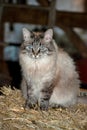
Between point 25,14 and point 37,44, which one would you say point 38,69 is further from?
point 25,14

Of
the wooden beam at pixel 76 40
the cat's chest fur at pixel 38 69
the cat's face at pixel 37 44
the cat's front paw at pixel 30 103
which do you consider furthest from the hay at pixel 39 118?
the wooden beam at pixel 76 40

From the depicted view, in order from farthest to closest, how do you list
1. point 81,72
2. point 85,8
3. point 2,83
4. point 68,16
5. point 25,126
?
point 85,8 < point 68,16 < point 81,72 < point 2,83 < point 25,126

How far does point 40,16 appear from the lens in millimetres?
7266

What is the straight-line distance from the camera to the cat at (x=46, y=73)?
13.3ft

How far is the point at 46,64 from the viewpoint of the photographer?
160 inches

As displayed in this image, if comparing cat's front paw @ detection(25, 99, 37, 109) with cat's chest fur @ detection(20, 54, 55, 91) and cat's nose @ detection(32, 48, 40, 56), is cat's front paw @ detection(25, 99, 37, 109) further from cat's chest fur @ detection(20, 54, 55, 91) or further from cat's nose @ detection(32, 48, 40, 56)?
cat's nose @ detection(32, 48, 40, 56)

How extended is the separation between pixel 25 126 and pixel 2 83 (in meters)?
1.42

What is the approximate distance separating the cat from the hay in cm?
13

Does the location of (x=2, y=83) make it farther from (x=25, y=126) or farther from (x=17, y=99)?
(x=25, y=126)

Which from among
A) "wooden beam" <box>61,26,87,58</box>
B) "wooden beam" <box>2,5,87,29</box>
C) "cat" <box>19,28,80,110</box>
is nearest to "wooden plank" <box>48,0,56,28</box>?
"wooden beam" <box>2,5,87,29</box>

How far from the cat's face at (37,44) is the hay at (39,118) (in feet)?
1.73

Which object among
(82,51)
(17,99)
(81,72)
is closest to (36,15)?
(82,51)

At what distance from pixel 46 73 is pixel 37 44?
12.0 inches

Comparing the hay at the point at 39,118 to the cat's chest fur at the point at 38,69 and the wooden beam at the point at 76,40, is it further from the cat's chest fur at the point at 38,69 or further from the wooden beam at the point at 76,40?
the wooden beam at the point at 76,40
